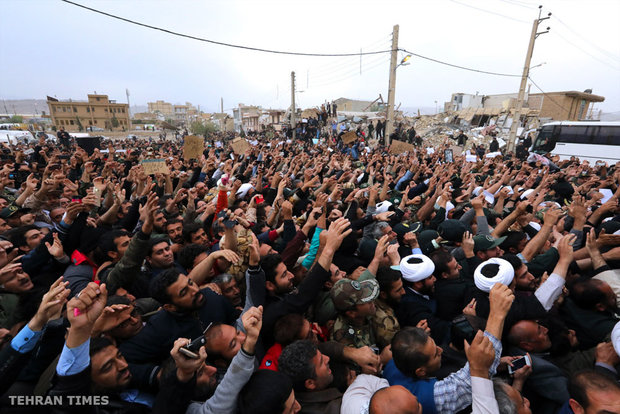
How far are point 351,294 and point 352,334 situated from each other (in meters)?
0.40

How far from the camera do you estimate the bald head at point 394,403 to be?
152cm

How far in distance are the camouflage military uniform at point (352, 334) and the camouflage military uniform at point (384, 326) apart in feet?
0.21

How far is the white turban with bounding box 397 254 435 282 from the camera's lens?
2.91 m

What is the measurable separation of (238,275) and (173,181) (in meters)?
5.17

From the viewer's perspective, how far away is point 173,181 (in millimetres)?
7418

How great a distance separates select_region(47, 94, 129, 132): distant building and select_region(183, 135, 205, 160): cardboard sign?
66.1 meters

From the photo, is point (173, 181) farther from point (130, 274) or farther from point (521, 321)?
point (521, 321)

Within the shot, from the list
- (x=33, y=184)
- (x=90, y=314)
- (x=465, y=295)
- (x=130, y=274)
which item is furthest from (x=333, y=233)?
(x=33, y=184)

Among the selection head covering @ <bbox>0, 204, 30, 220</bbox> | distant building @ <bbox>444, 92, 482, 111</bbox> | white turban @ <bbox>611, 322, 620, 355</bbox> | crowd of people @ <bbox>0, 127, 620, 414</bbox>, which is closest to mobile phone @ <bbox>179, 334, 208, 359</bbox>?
crowd of people @ <bbox>0, 127, 620, 414</bbox>

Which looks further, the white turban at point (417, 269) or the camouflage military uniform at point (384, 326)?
the white turban at point (417, 269)

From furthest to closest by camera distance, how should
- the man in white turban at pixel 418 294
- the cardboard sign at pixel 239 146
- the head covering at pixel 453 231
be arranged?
the cardboard sign at pixel 239 146 → the head covering at pixel 453 231 → the man in white turban at pixel 418 294

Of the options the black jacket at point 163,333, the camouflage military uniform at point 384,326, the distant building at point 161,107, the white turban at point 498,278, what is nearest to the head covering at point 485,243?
the white turban at point 498,278

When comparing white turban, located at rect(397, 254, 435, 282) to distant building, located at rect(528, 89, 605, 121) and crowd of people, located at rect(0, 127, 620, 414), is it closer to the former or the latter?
crowd of people, located at rect(0, 127, 620, 414)

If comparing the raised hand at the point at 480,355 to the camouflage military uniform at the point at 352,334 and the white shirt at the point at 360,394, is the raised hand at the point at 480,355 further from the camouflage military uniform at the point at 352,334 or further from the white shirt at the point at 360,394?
the camouflage military uniform at the point at 352,334
